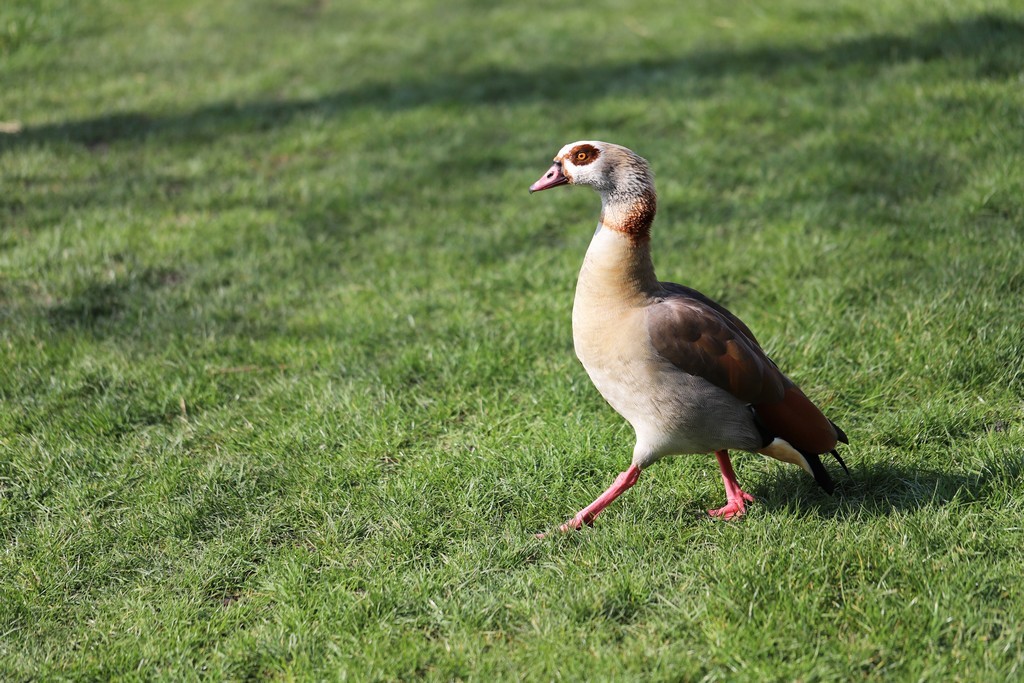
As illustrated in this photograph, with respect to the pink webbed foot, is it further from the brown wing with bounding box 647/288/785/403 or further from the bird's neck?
the bird's neck

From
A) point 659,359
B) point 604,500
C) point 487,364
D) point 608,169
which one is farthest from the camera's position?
point 487,364

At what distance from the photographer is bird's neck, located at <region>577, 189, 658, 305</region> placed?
3295mm

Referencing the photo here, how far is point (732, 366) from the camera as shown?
3.27m

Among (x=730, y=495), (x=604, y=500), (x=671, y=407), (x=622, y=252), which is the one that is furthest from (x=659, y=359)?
(x=730, y=495)

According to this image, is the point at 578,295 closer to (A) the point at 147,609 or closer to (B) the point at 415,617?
(B) the point at 415,617

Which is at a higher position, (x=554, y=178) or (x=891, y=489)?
(x=554, y=178)

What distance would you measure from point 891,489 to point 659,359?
1.14 m

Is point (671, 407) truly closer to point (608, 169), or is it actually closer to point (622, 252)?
point (622, 252)

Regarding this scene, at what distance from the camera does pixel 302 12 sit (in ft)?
35.5

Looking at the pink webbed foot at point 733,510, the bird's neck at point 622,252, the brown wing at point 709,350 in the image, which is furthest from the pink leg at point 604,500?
the bird's neck at point 622,252

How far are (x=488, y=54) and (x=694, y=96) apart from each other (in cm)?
244

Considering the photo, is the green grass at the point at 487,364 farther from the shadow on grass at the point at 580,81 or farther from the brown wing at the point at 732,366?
the brown wing at the point at 732,366

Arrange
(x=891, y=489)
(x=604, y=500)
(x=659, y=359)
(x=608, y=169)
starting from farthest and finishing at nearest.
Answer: (x=891, y=489)
(x=604, y=500)
(x=608, y=169)
(x=659, y=359)

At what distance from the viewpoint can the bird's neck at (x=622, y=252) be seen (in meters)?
3.29
